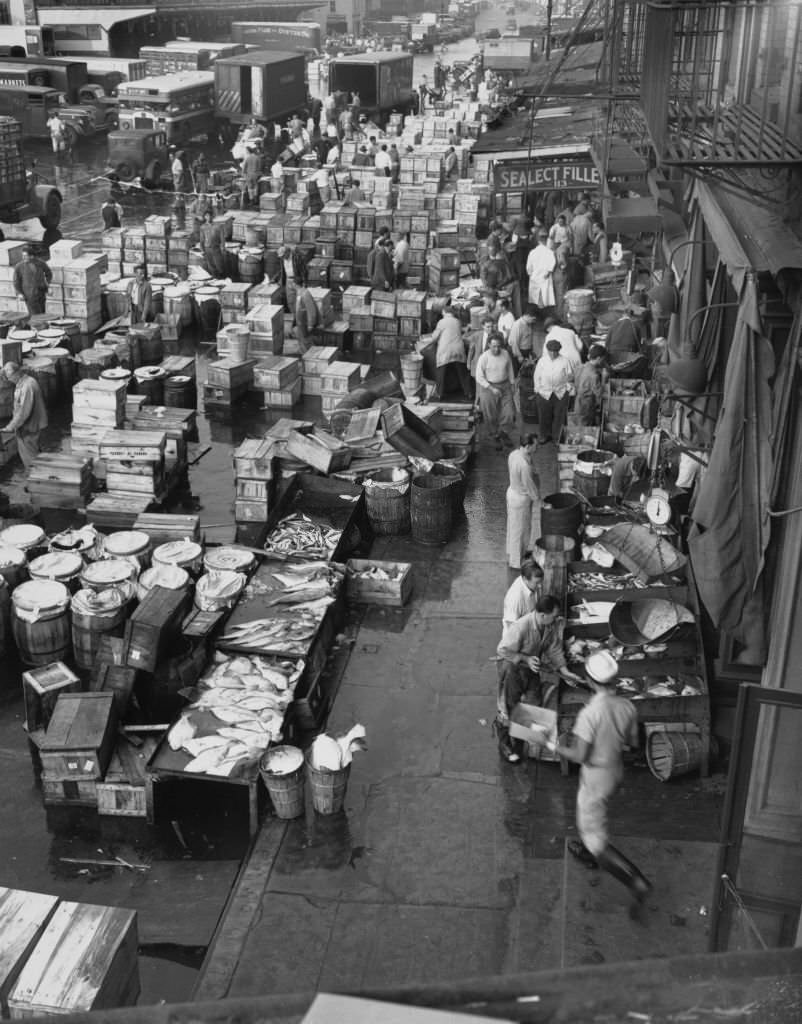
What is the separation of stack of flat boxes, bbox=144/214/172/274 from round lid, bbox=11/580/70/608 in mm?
14293

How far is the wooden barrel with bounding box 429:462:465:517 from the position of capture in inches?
574

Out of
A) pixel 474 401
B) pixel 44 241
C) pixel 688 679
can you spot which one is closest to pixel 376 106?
pixel 44 241

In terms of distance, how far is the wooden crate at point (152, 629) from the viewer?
10.9 metres

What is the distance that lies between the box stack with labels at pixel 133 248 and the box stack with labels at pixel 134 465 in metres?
11.0

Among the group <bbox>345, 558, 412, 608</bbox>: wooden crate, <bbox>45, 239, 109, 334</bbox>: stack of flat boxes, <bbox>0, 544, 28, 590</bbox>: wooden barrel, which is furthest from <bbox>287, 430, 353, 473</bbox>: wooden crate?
<bbox>45, 239, 109, 334</bbox>: stack of flat boxes

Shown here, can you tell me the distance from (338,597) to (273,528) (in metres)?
1.77

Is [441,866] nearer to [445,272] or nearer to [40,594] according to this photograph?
[40,594]

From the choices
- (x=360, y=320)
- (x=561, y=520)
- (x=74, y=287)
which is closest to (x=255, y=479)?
(x=561, y=520)

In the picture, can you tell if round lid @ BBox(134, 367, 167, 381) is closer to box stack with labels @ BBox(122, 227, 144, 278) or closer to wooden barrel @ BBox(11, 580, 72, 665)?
wooden barrel @ BBox(11, 580, 72, 665)

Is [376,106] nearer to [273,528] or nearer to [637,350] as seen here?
[637,350]

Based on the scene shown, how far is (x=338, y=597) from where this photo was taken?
12.5 metres

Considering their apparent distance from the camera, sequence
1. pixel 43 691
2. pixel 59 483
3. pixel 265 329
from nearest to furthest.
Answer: pixel 43 691 → pixel 59 483 → pixel 265 329

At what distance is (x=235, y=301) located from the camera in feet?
71.0

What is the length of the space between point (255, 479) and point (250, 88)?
1343 inches
